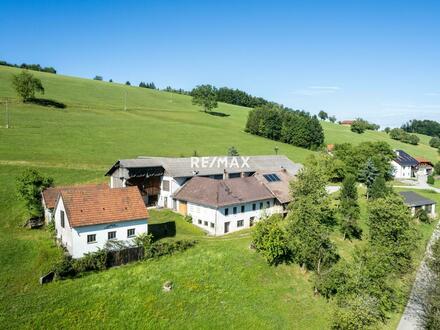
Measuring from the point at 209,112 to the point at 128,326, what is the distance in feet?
401

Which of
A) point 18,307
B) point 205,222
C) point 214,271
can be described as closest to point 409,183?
point 205,222

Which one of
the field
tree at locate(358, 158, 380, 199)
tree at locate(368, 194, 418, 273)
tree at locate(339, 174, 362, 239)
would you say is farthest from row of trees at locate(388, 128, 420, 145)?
tree at locate(368, 194, 418, 273)

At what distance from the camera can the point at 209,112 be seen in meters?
146

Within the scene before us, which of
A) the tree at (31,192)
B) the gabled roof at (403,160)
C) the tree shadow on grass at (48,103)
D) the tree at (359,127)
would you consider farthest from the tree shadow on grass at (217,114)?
the tree at (31,192)

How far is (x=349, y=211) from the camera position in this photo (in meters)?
51.9

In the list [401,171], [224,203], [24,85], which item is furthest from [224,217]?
[401,171]

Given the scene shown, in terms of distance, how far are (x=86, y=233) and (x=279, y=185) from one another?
32303 millimetres

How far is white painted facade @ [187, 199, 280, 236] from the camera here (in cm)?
4756

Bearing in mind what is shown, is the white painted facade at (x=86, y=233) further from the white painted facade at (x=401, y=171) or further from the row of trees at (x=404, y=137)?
the row of trees at (x=404, y=137)

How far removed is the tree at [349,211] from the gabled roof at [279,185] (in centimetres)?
798

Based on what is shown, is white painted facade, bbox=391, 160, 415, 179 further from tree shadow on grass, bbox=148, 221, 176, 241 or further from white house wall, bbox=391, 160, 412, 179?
tree shadow on grass, bbox=148, 221, 176, 241

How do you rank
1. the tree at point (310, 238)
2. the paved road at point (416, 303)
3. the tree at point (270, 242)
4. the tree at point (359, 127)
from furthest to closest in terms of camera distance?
the tree at point (359, 127), the tree at point (310, 238), the tree at point (270, 242), the paved road at point (416, 303)

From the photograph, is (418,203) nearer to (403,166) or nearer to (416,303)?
(416,303)

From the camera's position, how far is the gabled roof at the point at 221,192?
160 ft
